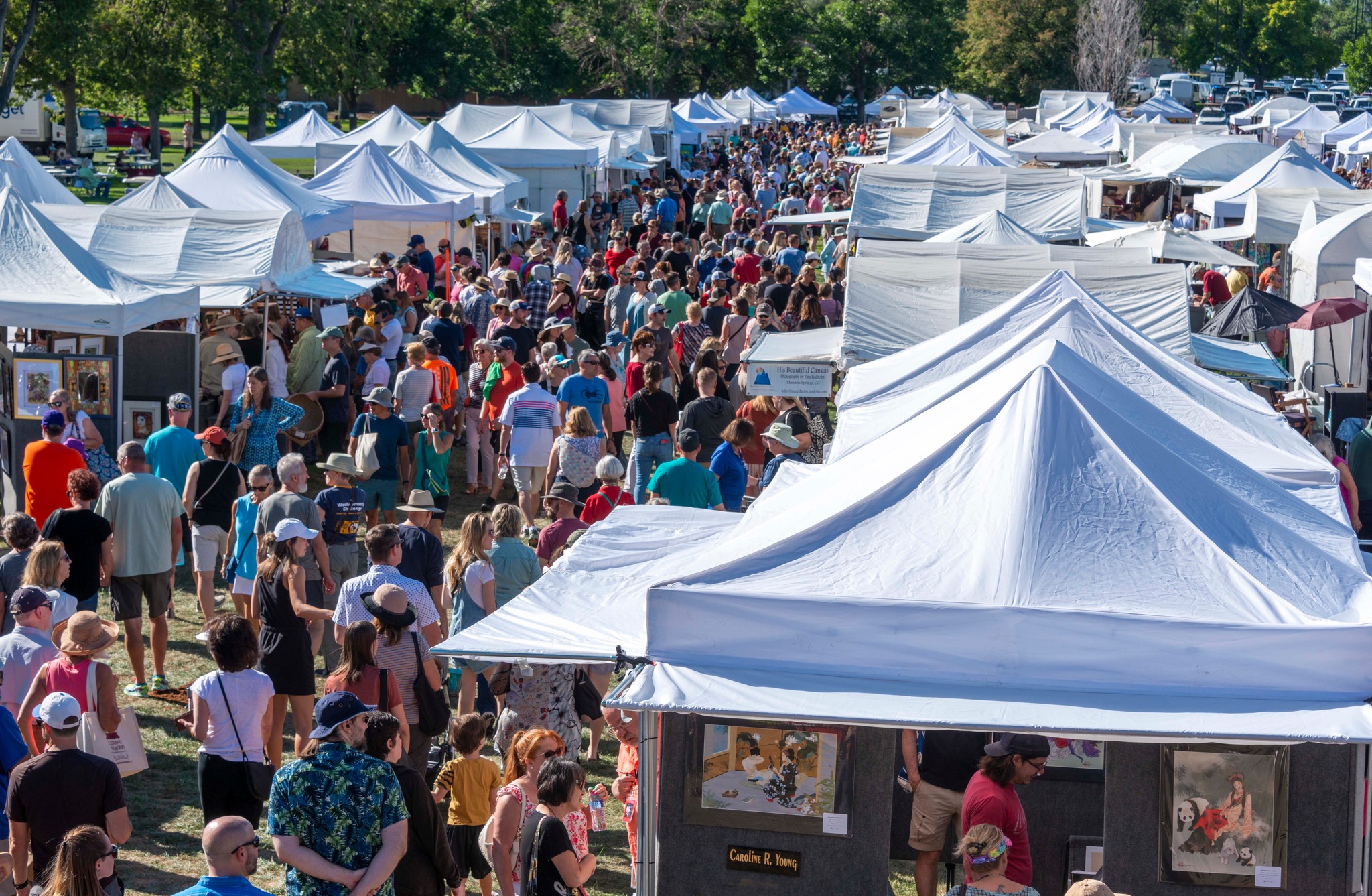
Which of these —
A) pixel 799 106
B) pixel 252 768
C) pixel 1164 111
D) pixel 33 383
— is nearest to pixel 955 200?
pixel 33 383

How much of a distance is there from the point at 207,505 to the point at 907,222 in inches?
390

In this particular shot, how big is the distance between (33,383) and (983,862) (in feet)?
30.0

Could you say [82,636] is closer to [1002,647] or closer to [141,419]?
[1002,647]

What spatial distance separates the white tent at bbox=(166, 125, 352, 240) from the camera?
17000 millimetres

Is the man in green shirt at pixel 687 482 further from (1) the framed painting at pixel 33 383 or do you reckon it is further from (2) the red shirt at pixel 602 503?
(1) the framed painting at pixel 33 383

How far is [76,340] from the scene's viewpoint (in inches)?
465

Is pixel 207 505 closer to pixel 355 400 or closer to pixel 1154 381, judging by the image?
pixel 355 400

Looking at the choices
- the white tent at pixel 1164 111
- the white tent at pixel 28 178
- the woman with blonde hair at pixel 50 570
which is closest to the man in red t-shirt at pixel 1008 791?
the woman with blonde hair at pixel 50 570

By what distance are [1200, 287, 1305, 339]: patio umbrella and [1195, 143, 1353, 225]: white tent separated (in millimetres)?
8152

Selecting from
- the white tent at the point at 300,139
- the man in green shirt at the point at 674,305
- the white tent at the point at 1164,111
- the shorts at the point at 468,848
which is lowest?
the shorts at the point at 468,848

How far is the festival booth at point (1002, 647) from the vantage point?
180 inches

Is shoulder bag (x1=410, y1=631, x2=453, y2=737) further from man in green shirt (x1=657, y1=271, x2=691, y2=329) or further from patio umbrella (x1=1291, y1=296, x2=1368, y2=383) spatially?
patio umbrella (x1=1291, y1=296, x2=1368, y2=383)

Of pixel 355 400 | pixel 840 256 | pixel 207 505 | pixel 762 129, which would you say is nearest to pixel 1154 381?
pixel 207 505

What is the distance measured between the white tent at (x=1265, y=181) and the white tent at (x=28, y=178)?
1611 cm
